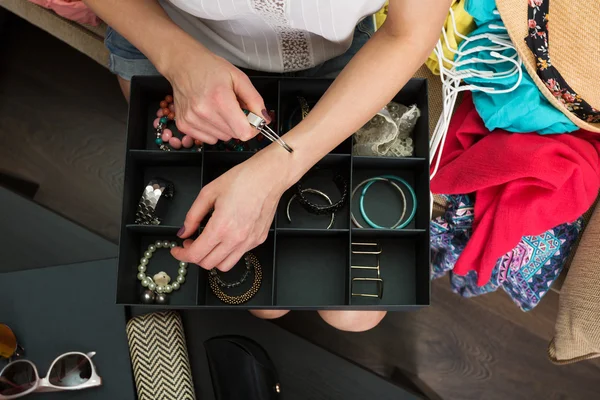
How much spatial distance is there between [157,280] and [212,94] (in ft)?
1.17

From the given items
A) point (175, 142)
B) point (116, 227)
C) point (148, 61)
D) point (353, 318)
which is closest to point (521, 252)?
point (353, 318)

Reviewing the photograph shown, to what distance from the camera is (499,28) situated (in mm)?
962

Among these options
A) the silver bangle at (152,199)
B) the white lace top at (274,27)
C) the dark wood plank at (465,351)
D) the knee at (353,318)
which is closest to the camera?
the white lace top at (274,27)

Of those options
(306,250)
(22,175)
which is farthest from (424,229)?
(22,175)

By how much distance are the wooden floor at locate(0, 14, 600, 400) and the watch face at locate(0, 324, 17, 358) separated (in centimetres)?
57

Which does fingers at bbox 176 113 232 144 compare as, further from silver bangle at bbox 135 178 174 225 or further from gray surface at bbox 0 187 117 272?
gray surface at bbox 0 187 117 272

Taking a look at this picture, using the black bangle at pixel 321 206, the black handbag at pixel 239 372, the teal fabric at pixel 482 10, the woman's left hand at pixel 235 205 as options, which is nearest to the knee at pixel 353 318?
the black handbag at pixel 239 372

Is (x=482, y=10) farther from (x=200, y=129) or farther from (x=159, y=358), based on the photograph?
(x=159, y=358)

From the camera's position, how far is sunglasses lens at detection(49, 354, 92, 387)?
36.1 inches

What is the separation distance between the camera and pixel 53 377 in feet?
3.01

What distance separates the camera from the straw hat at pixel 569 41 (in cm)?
89

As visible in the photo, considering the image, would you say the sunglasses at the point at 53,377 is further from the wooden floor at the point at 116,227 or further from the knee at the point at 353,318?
the wooden floor at the point at 116,227

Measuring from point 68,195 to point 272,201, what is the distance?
3.13 ft

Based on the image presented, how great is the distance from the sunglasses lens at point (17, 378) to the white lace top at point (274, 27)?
2.15 ft
